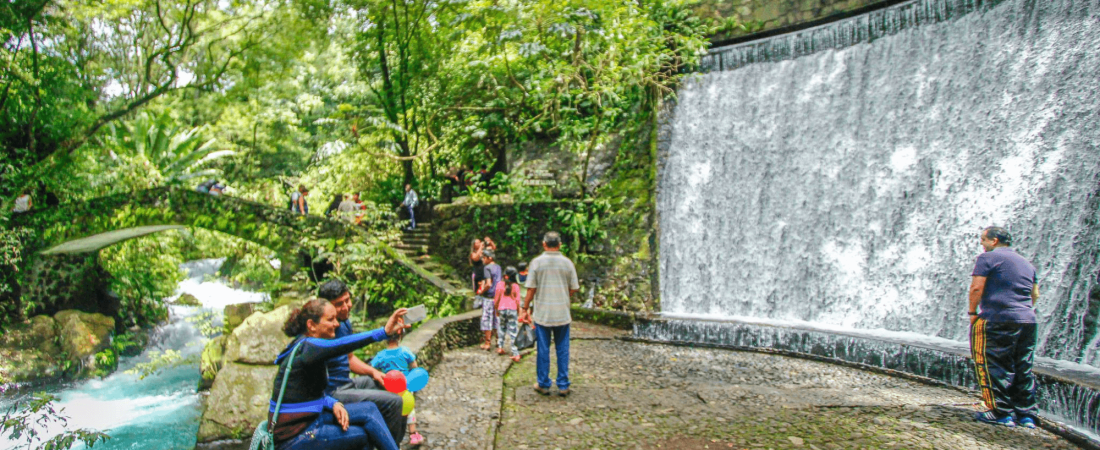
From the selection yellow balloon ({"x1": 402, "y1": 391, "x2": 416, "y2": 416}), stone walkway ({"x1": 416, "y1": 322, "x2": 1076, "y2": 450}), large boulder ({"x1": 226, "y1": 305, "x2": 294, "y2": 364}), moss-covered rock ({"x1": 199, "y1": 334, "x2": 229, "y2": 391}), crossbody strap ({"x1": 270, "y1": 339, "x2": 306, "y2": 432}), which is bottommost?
moss-covered rock ({"x1": 199, "y1": 334, "x2": 229, "y2": 391})

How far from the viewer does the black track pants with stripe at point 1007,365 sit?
15.3 ft

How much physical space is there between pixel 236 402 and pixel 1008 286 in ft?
30.9

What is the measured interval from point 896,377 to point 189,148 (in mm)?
20521

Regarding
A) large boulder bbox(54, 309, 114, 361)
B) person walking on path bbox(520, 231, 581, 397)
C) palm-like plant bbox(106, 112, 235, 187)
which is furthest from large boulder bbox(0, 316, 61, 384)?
person walking on path bbox(520, 231, 581, 397)

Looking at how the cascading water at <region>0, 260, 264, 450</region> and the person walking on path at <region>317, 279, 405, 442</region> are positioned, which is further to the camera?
the cascading water at <region>0, 260, 264, 450</region>

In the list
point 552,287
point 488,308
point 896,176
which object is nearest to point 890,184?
point 896,176

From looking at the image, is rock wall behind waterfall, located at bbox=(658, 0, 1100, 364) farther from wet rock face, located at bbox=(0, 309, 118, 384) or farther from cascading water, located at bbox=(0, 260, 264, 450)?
wet rock face, located at bbox=(0, 309, 118, 384)

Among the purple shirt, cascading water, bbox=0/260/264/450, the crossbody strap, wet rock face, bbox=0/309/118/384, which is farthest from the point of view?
wet rock face, bbox=0/309/118/384

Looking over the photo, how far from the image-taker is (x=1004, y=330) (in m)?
4.68

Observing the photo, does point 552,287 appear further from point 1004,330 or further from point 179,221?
point 179,221

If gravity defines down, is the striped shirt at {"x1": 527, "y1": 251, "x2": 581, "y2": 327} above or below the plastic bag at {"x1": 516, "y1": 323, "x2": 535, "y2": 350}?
above

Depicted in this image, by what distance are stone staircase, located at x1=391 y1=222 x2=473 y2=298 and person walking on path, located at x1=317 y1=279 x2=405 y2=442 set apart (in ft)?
29.3

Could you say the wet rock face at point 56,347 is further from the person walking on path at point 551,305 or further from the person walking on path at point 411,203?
the person walking on path at point 551,305

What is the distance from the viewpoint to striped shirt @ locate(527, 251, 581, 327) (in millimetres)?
5324
